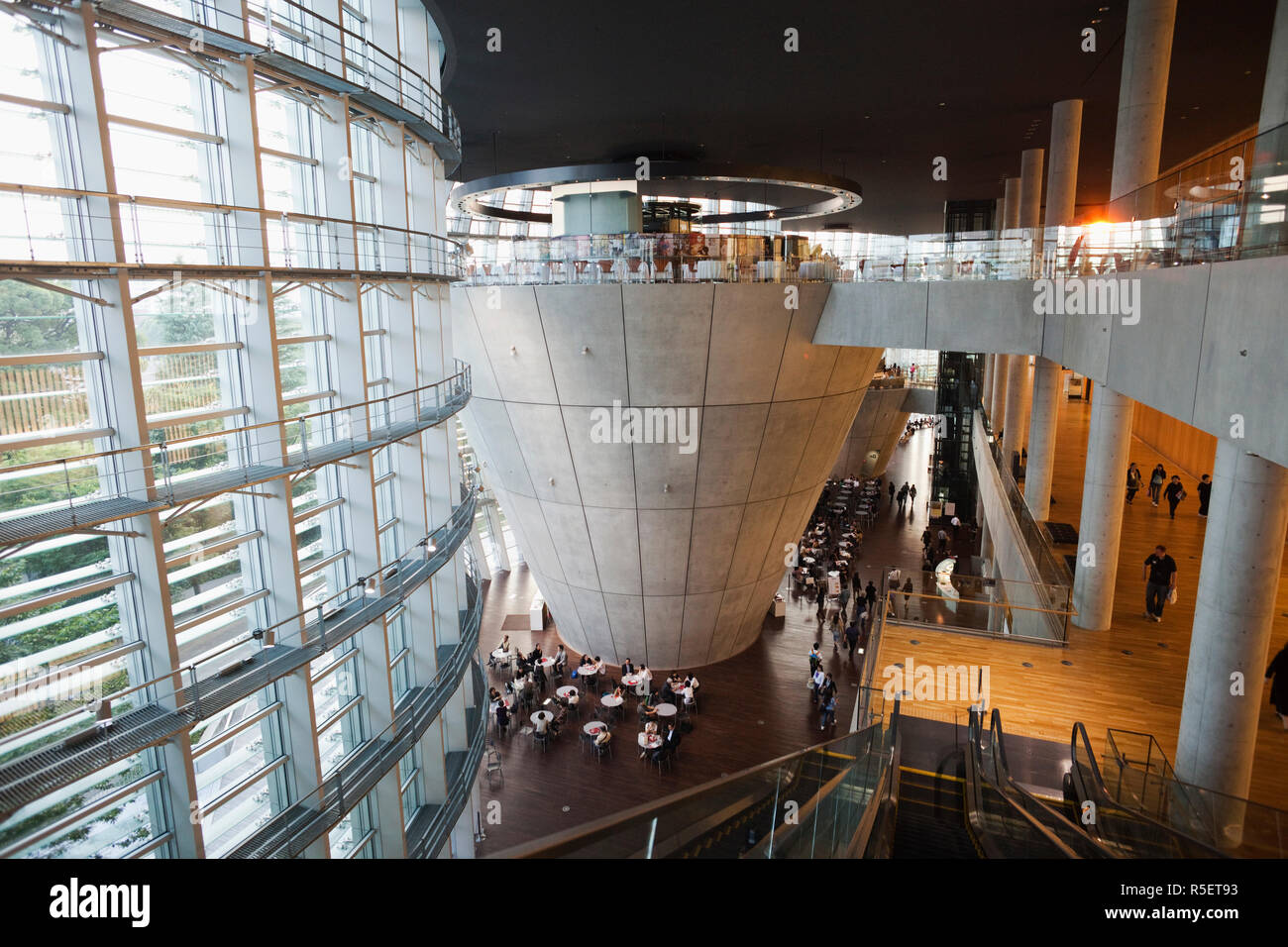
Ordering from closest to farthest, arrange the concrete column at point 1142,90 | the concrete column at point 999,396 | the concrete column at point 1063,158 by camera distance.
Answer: the concrete column at point 1142,90
the concrete column at point 1063,158
the concrete column at point 999,396

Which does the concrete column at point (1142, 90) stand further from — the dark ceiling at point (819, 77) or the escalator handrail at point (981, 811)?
the escalator handrail at point (981, 811)

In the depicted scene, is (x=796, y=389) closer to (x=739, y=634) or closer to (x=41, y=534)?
(x=739, y=634)

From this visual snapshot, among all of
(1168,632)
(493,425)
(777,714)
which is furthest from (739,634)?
(1168,632)

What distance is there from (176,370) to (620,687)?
13211 mm

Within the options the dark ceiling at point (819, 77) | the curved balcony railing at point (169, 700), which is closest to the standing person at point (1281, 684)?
the dark ceiling at point (819, 77)

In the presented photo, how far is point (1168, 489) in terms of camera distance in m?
18.7

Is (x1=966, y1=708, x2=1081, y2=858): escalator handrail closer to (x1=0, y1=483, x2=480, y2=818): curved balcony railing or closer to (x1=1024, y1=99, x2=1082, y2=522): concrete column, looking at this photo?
(x1=0, y1=483, x2=480, y2=818): curved balcony railing

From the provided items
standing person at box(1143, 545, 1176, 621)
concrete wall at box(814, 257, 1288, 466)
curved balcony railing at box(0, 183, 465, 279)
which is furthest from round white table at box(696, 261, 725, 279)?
standing person at box(1143, 545, 1176, 621)

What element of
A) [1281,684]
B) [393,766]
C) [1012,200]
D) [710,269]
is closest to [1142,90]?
[710,269]

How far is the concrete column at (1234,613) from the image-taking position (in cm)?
717

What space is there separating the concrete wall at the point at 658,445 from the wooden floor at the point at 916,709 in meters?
2.17
